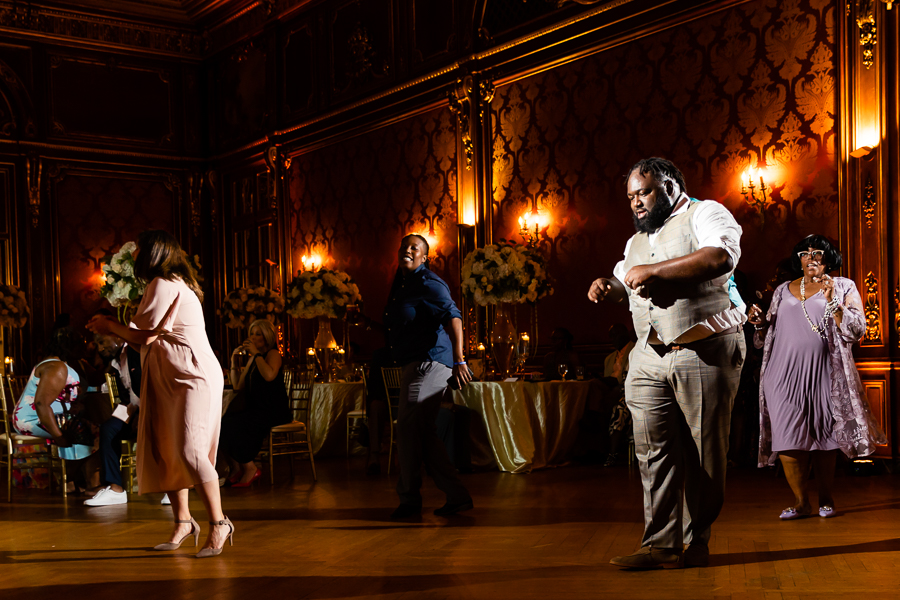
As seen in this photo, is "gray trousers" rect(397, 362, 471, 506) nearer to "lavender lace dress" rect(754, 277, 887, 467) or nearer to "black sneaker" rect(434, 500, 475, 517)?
"black sneaker" rect(434, 500, 475, 517)

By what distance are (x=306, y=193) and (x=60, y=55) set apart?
3.97m

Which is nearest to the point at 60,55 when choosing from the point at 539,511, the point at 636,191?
the point at 539,511

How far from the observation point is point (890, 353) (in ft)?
21.3

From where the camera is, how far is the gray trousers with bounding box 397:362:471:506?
477 centimetres

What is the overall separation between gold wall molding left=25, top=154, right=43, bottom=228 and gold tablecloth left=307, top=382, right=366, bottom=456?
6.05 meters

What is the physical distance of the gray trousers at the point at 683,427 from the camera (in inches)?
129

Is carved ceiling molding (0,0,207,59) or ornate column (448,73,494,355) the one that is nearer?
ornate column (448,73,494,355)

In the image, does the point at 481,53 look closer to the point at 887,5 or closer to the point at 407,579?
the point at 887,5

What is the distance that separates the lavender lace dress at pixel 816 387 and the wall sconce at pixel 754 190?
245 centimetres

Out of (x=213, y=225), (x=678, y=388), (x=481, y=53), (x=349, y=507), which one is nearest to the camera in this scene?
(x=678, y=388)

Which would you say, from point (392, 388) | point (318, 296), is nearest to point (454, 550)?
point (392, 388)

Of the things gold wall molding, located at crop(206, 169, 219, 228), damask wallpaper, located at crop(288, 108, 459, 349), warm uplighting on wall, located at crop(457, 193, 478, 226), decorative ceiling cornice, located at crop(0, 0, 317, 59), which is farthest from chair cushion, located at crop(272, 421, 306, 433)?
gold wall molding, located at crop(206, 169, 219, 228)

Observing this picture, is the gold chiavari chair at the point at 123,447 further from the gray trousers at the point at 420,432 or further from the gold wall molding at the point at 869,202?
the gold wall molding at the point at 869,202

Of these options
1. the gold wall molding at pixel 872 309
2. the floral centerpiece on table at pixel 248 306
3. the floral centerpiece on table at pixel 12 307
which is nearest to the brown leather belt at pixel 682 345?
the gold wall molding at pixel 872 309
